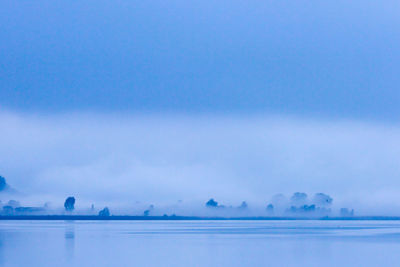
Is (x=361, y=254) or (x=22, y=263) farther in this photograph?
(x=361, y=254)

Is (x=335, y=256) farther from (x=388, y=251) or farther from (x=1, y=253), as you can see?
(x=1, y=253)

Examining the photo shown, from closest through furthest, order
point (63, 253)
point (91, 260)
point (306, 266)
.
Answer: point (306, 266) → point (91, 260) → point (63, 253)

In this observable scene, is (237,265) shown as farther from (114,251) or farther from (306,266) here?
(114,251)

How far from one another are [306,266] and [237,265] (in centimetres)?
253

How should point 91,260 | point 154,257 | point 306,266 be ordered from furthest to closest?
point 154,257, point 91,260, point 306,266

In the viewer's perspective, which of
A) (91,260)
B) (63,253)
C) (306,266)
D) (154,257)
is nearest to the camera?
(306,266)

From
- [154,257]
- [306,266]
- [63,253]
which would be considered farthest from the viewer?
[63,253]

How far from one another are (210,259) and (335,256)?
566 cm

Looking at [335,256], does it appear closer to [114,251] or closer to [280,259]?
[280,259]

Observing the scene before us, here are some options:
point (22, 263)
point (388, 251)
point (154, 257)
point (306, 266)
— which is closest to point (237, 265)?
point (306, 266)

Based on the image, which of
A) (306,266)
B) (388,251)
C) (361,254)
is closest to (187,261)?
(306,266)

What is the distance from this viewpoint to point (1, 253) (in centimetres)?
3253

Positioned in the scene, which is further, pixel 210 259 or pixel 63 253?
pixel 63 253

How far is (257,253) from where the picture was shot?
110ft
